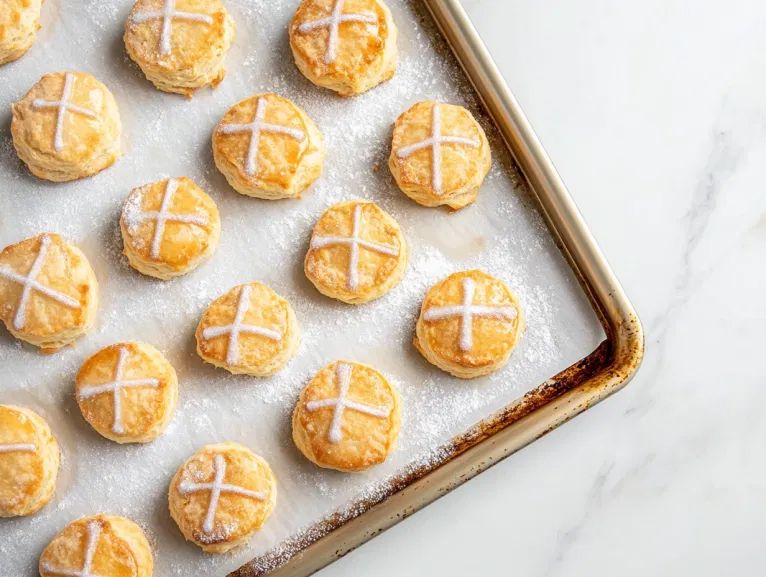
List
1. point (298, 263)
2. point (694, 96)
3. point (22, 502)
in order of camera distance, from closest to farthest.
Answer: point (22, 502) < point (298, 263) < point (694, 96)

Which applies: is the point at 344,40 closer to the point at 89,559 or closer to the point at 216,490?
the point at 216,490

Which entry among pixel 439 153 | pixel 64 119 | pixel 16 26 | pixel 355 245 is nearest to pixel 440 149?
pixel 439 153

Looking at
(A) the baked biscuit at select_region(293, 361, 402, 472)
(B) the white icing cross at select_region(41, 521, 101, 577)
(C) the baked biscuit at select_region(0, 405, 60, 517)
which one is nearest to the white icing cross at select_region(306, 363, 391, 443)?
(A) the baked biscuit at select_region(293, 361, 402, 472)

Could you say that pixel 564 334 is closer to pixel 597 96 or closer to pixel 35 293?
pixel 597 96

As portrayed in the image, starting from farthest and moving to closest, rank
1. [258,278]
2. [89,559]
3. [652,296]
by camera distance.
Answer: [652,296]
[258,278]
[89,559]

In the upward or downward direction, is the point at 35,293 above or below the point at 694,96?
below

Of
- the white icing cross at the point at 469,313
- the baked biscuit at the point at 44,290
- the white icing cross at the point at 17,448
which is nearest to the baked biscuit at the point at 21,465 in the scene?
the white icing cross at the point at 17,448

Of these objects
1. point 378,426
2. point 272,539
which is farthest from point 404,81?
point 272,539
